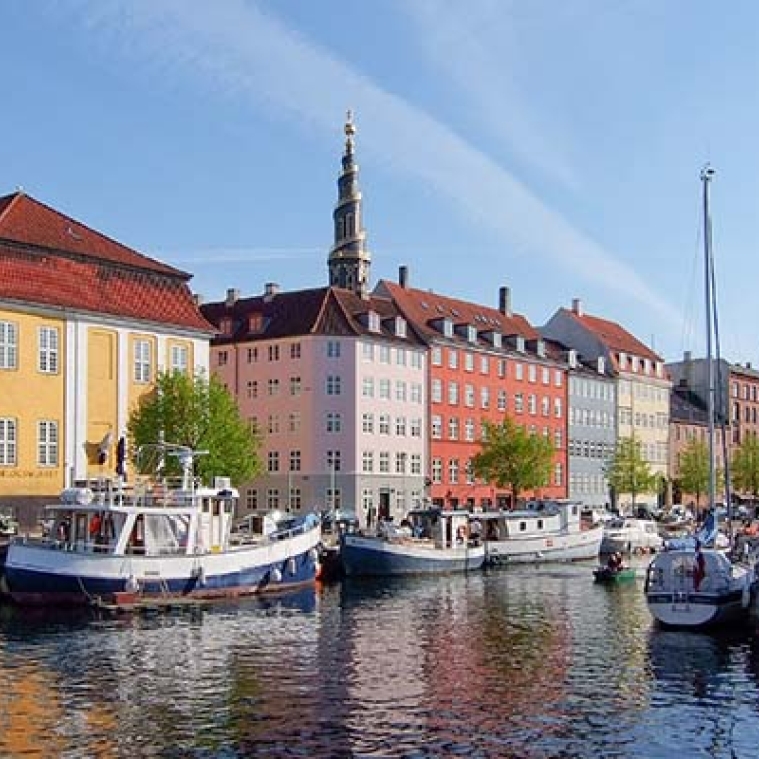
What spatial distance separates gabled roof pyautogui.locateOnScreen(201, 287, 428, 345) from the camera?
89312 millimetres

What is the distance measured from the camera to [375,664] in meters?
32.8

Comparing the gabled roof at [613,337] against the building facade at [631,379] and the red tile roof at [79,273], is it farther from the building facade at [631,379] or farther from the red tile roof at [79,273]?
the red tile roof at [79,273]

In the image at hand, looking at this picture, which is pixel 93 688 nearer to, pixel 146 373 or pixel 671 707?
pixel 671 707

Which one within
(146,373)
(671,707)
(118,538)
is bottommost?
(671,707)

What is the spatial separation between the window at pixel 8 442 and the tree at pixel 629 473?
63.0 meters

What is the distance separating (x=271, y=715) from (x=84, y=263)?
41.3 meters

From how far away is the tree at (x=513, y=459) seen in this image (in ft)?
303

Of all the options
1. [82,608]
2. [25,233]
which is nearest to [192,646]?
[82,608]

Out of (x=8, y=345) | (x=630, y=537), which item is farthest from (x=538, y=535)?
(x=8, y=345)

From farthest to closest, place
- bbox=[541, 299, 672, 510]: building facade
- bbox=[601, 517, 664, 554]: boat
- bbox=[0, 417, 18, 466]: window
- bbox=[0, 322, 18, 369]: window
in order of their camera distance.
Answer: bbox=[541, 299, 672, 510]: building facade
bbox=[601, 517, 664, 554]: boat
bbox=[0, 322, 18, 369]: window
bbox=[0, 417, 18, 466]: window

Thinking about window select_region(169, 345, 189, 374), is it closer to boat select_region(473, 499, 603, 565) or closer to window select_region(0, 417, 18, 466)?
window select_region(0, 417, 18, 466)

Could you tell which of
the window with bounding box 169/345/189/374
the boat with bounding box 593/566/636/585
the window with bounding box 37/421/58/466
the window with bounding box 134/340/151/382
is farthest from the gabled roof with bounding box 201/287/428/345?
the boat with bounding box 593/566/636/585

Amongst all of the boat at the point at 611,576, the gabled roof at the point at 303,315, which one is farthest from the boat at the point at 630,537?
the gabled roof at the point at 303,315

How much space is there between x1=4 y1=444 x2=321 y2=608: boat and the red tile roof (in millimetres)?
14178
